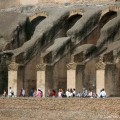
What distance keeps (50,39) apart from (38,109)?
10.7 m

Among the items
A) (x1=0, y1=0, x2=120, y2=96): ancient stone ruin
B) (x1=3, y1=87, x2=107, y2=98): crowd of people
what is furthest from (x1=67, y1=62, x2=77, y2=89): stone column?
(x1=3, y1=87, x2=107, y2=98): crowd of people

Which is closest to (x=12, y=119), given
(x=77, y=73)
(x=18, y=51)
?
(x=77, y=73)

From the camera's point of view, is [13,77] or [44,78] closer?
[44,78]

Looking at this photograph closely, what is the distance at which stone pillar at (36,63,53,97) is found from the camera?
5081cm

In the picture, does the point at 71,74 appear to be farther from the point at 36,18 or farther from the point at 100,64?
A: the point at 36,18

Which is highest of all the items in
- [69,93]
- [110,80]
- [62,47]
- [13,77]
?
[62,47]

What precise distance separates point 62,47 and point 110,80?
5545 mm

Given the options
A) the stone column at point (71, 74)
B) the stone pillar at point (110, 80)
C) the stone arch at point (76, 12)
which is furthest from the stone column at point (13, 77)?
the stone pillar at point (110, 80)

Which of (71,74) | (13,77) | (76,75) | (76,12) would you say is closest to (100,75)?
(76,75)

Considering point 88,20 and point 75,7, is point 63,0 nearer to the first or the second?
point 75,7

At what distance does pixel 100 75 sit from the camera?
47906mm

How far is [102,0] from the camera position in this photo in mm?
56156

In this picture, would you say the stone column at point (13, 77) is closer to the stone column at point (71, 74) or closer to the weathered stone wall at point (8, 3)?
the stone column at point (71, 74)

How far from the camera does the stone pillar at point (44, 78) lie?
5081 centimetres
